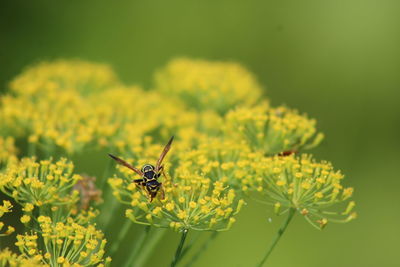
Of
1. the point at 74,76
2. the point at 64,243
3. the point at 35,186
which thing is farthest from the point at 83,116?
the point at 64,243

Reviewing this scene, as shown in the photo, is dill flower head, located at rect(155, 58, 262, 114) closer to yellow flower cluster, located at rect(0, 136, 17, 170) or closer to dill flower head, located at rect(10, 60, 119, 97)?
dill flower head, located at rect(10, 60, 119, 97)

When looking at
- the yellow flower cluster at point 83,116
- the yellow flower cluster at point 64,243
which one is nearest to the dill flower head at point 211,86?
the yellow flower cluster at point 83,116

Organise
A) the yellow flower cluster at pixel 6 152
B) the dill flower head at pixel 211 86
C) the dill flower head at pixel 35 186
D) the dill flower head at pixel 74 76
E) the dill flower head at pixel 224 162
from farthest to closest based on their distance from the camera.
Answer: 1. the dill flower head at pixel 74 76
2. the dill flower head at pixel 211 86
3. the yellow flower cluster at pixel 6 152
4. the dill flower head at pixel 224 162
5. the dill flower head at pixel 35 186

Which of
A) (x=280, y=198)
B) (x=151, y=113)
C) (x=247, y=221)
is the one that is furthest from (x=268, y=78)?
(x=280, y=198)

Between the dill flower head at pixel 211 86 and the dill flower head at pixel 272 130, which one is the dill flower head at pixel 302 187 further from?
the dill flower head at pixel 211 86

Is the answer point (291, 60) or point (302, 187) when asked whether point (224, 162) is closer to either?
point (302, 187)

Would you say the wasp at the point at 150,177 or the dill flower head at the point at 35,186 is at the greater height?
the wasp at the point at 150,177
